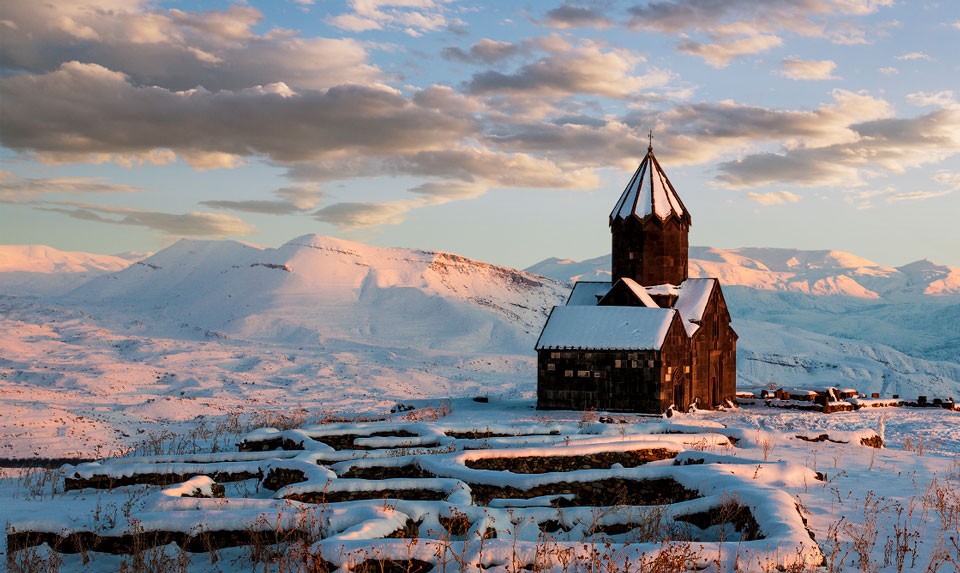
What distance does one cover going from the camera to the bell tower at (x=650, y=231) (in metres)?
37.0

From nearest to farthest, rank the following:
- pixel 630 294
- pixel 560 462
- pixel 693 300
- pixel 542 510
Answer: pixel 542 510
pixel 560 462
pixel 630 294
pixel 693 300

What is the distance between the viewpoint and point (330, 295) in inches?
3506

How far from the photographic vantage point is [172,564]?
938 cm

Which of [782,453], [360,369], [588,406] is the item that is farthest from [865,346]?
[782,453]

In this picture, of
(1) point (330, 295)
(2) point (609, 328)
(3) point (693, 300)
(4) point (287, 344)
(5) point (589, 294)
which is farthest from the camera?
(1) point (330, 295)

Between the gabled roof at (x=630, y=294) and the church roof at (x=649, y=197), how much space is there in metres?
3.19

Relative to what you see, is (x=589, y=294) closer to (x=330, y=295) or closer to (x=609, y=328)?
(x=609, y=328)

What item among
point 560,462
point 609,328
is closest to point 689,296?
point 609,328

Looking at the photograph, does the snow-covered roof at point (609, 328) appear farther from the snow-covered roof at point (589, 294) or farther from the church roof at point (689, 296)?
the snow-covered roof at point (589, 294)

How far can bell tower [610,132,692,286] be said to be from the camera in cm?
3697

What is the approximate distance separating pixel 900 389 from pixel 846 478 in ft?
203

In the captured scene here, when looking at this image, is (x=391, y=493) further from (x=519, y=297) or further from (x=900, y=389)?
(x=519, y=297)

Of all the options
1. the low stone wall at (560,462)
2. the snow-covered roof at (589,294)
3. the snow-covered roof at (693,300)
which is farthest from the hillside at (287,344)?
the low stone wall at (560,462)

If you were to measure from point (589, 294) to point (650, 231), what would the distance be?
16.2 ft
